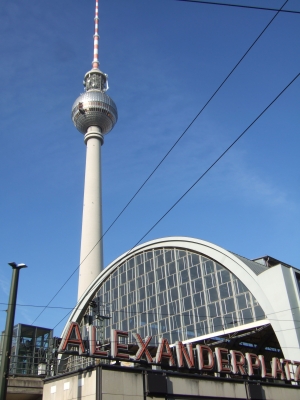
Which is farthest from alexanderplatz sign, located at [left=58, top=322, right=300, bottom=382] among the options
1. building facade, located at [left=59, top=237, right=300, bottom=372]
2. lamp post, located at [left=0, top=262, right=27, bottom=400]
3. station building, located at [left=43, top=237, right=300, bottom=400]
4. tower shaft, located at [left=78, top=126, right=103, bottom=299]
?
tower shaft, located at [left=78, top=126, right=103, bottom=299]

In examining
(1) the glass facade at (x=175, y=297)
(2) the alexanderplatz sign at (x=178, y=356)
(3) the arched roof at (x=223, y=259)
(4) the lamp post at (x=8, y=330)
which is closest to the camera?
(4) the lamp post at (x=8, y=330)

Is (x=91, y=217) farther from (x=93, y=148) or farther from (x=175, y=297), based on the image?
(x=175, y=297)

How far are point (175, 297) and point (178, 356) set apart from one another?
16391 millimetres

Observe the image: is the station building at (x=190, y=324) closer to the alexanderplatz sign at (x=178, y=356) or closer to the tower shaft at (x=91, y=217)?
the alexanderplatz sign at (x=178, y=356)

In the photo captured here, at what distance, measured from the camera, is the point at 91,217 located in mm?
78125

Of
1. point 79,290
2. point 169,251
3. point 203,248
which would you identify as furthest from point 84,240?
point 203,248

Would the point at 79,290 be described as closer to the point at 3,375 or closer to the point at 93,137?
the point at 93,137

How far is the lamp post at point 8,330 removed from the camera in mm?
16156

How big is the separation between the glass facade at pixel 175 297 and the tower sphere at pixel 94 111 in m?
46.2

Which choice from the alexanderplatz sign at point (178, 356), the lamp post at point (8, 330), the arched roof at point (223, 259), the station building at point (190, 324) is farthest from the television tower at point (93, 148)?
the lamp post at point (8, 330)

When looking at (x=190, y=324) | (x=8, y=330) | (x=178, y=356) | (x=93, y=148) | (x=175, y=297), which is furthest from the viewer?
(x=93, y=148)

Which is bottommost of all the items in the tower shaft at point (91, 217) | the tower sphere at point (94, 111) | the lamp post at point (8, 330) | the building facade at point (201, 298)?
the lamp post at point (8, 330)

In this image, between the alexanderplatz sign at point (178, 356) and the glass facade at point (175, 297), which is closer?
the alexanderplatz sign at point (178, 356)

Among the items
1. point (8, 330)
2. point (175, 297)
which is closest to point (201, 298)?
point (175, 297)
